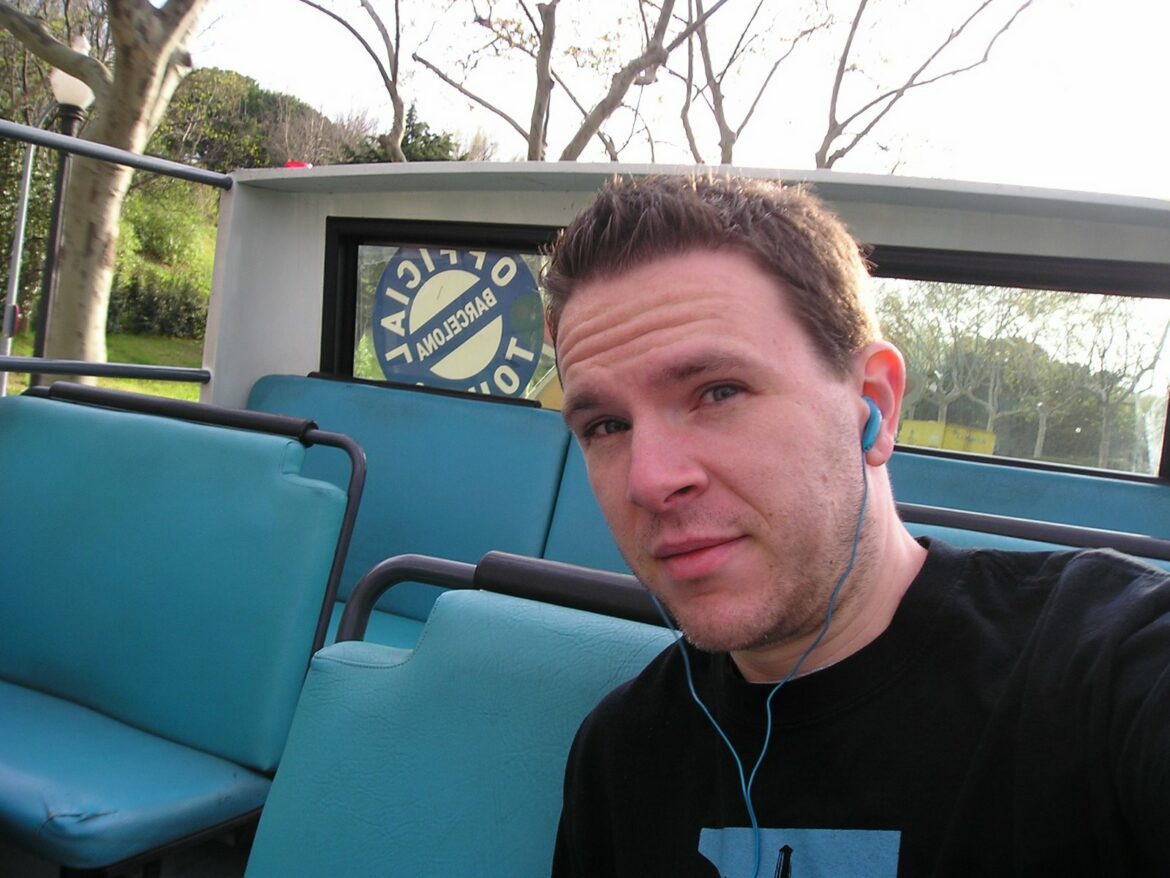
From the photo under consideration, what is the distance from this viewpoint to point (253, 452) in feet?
7.20

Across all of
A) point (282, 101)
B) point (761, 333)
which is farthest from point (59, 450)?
point (282, 101)

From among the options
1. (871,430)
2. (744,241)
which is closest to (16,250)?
(744,241)

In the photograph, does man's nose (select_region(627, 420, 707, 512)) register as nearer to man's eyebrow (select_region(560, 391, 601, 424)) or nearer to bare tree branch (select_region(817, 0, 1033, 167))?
man's eyebrow (select_region(560, 391, 601, 424))

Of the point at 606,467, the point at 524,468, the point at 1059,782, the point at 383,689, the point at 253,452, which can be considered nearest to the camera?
the point at 1059,782

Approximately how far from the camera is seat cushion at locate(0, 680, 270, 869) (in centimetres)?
167

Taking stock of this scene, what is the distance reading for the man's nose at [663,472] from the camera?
3.21 feet

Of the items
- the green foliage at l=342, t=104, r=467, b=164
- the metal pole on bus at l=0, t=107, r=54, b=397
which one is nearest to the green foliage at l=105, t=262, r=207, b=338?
the green foliage at l=342, t=104, r=467, b=164

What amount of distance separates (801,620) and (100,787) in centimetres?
140

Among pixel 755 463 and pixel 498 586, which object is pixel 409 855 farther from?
pixel 755 463

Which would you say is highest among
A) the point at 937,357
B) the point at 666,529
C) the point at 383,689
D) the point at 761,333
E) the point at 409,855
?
the point at 937,357

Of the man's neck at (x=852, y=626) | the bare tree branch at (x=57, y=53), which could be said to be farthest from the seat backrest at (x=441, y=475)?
the bare tree branch at (x=57, y=53)

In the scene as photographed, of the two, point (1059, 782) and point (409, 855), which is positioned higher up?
point (1059, 782)

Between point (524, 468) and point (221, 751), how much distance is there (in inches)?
60.2

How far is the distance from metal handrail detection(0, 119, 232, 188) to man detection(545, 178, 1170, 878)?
275cm
